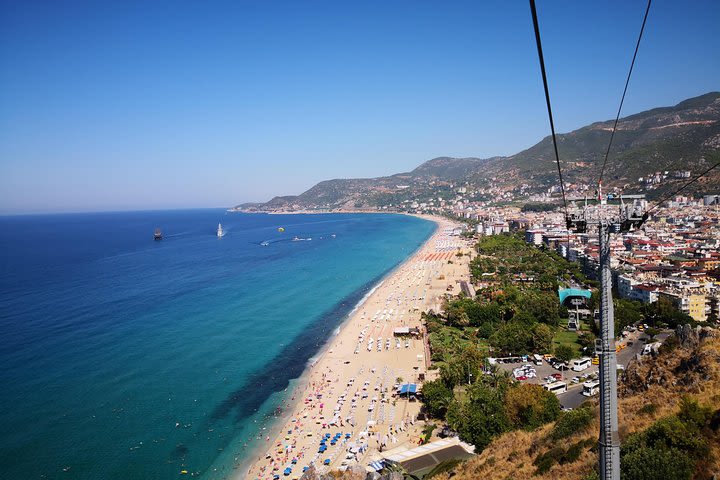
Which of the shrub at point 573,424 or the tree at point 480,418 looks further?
the tree at point 480,418

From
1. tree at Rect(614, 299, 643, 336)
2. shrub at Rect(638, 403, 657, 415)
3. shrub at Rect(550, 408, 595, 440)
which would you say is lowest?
tree at Rect(614, 299, 643, 336)

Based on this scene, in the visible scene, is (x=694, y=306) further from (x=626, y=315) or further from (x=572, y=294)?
(x=572, y=294)

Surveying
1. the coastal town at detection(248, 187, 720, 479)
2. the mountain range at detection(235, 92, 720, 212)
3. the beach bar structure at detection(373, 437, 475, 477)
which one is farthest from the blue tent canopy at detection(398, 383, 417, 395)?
the mountain range at detection(235, 92, 720, 212)

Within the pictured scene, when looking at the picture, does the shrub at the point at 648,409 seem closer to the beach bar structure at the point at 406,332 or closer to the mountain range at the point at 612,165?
the beach bar structure at the point at 406,332

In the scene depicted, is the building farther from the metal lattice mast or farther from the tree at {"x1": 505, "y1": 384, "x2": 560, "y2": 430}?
the metal lattice mast

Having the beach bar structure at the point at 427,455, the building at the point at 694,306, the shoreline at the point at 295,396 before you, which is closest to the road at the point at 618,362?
the building at the point at 694,306

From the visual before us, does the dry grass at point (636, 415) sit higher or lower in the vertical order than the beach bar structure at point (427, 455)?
higher
